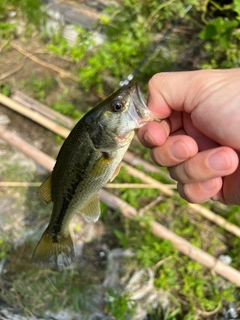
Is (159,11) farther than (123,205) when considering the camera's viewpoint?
Yes

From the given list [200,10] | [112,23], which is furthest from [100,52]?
[200,10]

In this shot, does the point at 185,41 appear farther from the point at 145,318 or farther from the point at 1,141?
the point at 145,318

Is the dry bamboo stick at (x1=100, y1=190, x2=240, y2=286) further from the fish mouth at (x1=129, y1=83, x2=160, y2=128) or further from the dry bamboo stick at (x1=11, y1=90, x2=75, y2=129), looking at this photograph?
the fish mouth at (x1=129, y1=83, x2=160, y2=128)

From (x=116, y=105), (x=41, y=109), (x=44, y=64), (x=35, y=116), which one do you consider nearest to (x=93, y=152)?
(x=116, y=105)

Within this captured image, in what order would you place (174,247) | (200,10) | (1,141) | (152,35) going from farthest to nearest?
(152,35)
(200,10)
(1,141)
(174,247)

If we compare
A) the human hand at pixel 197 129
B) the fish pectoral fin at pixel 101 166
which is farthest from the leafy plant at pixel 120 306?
the fish pectoral fin at pixel 101 166

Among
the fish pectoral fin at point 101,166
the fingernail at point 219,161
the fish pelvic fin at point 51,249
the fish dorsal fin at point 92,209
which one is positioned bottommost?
the fish pelvic fin at point 51,249

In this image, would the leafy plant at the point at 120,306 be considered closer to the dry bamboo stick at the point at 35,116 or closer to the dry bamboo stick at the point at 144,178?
the dry bamboo stick at the point at 144,178

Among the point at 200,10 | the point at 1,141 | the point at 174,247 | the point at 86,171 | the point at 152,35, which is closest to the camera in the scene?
the point at 86,171
